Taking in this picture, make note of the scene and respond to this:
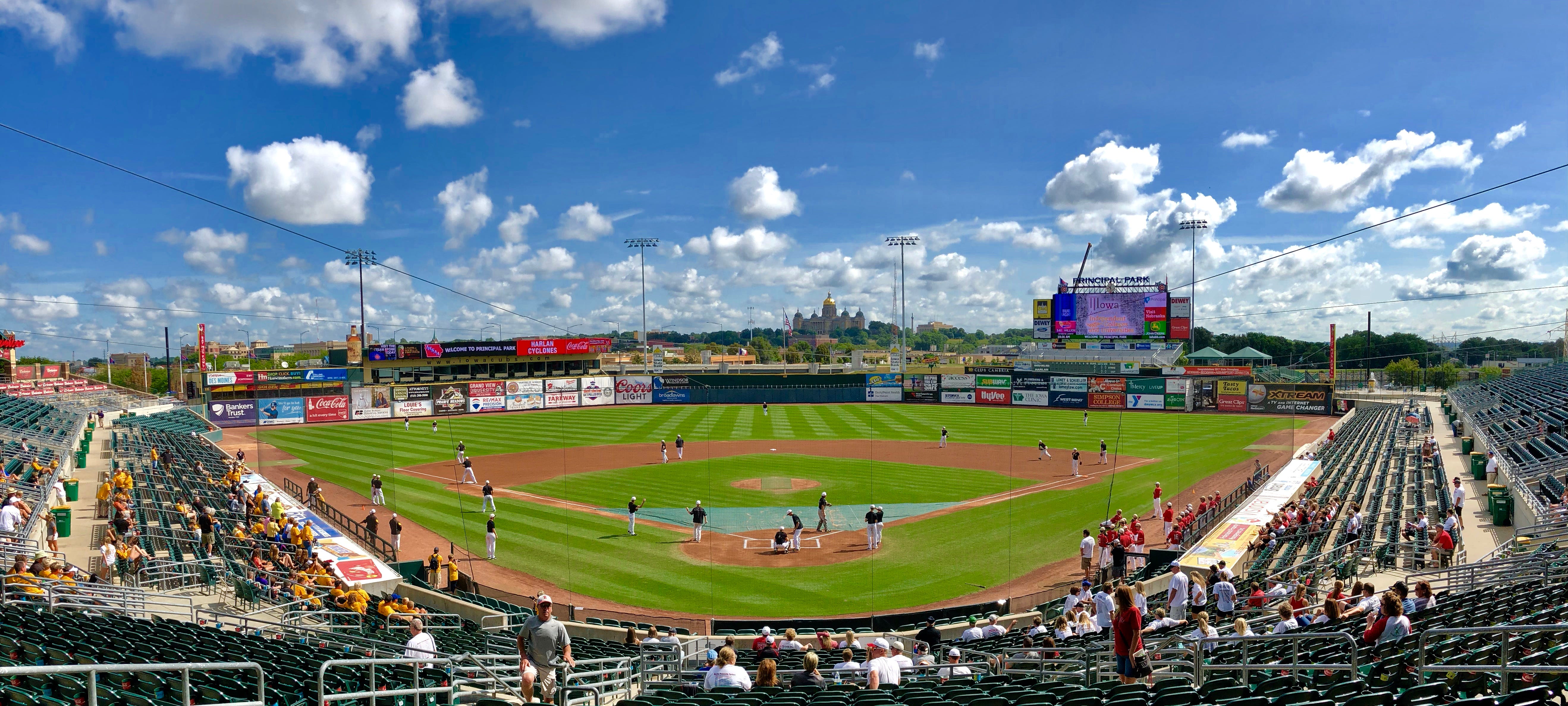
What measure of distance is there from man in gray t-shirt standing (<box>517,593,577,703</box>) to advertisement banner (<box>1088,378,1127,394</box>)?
59.0 metres

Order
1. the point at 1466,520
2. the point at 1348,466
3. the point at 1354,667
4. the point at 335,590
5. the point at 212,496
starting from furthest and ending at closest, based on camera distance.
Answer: the point at 1348,466, the point at 212,496, the point at 1466,520, the point at 335,590, the point at 1354,667

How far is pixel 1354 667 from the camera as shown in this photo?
668 cm

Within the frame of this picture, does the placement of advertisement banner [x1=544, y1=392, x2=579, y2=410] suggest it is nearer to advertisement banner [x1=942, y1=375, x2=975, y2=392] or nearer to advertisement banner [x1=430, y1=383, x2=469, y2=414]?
advertisement banner [x1=430, y1=383, x2=469, y2=414]

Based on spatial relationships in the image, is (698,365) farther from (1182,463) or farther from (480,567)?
(480,567)

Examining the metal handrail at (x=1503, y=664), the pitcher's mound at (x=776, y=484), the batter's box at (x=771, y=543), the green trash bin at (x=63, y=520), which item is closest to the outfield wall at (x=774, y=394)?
the pitcher's mound at (x=776, y=484)

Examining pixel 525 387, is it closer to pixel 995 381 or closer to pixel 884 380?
pixel 884 380

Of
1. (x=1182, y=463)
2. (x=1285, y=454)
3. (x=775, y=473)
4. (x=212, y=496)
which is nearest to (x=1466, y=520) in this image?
(x=1182, y=463)

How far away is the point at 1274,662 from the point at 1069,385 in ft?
184

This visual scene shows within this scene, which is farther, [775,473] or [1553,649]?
[775,473]

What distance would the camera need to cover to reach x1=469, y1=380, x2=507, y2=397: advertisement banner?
6225cm

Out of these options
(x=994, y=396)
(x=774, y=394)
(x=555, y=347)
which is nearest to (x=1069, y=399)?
(x=994, y=396)

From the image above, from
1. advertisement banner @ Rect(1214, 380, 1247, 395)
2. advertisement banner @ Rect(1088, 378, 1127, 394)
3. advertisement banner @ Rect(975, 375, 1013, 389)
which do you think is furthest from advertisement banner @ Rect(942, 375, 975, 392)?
advertisement banner @ Rect(1214, 380, 1247, 395)

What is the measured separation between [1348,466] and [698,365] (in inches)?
3417

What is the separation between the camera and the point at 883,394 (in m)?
67.3
